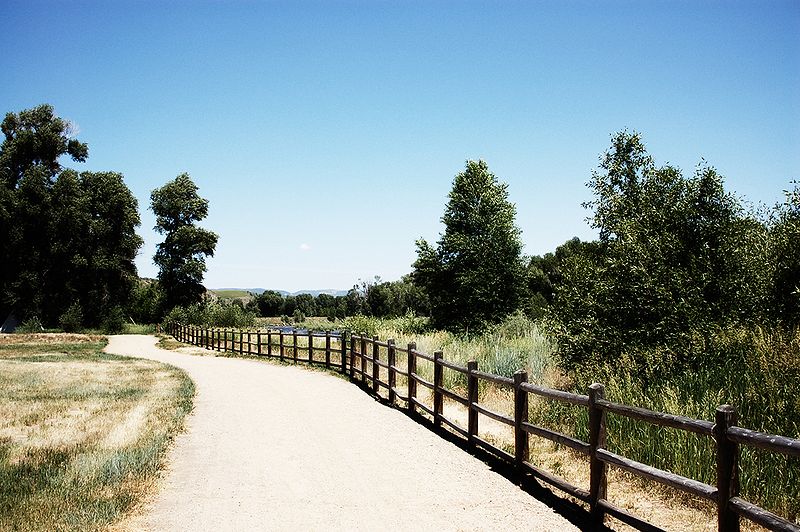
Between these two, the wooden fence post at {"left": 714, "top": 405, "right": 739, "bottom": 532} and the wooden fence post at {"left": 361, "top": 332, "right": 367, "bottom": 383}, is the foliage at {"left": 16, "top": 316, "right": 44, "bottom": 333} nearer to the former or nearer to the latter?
the wooden fence post at {"left": 361, "top": 332, "right": 367, "bottom": 383}

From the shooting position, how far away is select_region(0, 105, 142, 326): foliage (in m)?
51.5

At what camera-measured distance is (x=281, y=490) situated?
Answer: 7.29 m

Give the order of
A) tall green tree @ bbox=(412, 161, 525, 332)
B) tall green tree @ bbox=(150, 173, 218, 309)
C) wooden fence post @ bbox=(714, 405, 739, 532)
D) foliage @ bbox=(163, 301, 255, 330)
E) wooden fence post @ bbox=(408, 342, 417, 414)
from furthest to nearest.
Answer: tall green tree @ bbox=(150, 173, 218, 309) < foliage @ bbox=(163, 301, 255, 330) < tall green tree @ bbox=(412, 161, 525, 332) < wooden fence post @ bbox=(408, 342, 417, 414) < wooden fence post @ bbox=(714, 405, 739, 532)

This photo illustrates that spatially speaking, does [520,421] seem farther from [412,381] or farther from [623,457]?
[412,381]

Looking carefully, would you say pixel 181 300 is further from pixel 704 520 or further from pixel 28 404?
pixel 704 520

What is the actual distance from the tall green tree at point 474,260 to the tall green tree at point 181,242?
31567 mm

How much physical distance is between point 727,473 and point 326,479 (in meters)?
5.13

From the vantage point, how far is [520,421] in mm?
8078

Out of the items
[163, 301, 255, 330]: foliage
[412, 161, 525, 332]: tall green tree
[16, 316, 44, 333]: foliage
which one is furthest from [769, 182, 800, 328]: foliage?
[16, 316, 44, 333]: foliage

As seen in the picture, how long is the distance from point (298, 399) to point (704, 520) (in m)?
10.8

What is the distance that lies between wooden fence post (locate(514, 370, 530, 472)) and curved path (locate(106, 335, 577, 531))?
1.38ft

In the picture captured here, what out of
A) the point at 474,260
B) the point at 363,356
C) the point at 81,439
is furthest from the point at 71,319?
the point at 81,439

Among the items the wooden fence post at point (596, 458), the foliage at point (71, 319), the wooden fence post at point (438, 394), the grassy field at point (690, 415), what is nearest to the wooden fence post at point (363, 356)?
the grassy field at point (690, 415)

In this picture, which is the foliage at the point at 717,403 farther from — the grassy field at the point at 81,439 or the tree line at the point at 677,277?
the grassy field at the point at 81,439
